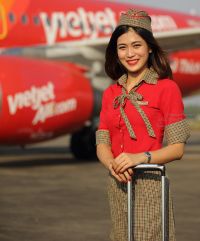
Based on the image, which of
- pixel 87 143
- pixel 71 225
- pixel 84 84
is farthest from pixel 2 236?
pixel 87 143

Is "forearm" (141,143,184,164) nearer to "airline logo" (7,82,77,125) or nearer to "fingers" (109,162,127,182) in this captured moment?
"fingers" (109,162,127,182)

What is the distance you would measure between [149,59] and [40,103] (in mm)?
5731

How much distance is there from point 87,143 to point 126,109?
8.15 metres

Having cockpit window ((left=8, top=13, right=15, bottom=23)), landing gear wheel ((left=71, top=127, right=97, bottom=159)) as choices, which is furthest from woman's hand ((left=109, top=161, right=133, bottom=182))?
cockpit window ((left=8, top=13, right=15, bottom=23))

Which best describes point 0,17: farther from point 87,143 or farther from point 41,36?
point 87,143

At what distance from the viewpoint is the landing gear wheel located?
10.1 meters

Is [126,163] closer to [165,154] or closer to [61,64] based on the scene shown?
[165,154]

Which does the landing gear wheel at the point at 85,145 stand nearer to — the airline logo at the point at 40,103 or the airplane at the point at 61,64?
the airplane at the point at 61,64

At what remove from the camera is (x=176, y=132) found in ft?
6.15

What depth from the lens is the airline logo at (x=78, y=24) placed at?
434 inches

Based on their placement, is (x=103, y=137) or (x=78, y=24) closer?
(x=103, y=137)

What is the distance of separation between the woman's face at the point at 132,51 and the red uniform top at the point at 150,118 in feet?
0.17

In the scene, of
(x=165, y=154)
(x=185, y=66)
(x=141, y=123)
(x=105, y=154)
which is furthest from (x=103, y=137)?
(x=185, y=66)

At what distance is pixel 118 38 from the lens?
201 cm
